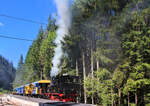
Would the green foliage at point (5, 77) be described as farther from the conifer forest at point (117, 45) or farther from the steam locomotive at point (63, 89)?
the conifer forest at point (117, 45)

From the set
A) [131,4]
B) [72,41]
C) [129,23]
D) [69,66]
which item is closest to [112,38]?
[129,23]

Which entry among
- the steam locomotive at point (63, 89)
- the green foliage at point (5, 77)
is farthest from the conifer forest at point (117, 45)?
the green foliage at point (5, 77)

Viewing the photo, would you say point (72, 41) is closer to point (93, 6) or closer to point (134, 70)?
point (93, 6)

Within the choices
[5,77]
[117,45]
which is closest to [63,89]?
[117,45]

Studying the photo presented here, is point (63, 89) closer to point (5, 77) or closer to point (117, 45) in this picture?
point (117, 45)

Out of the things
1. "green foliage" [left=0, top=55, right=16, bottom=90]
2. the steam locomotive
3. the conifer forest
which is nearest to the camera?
the conifer forest

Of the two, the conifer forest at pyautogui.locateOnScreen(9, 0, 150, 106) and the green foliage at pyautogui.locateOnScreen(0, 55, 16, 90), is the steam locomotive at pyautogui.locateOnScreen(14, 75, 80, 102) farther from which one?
the green foliage at pyautogui.locateOnScreen(0, 55, 16, 90)

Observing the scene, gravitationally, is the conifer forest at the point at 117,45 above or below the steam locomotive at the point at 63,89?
above

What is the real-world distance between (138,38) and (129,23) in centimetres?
200

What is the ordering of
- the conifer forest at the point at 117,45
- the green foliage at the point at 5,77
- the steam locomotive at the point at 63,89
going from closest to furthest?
1. the conifer forest at the point at 117,45
2. the steam locomotive at the point at 63,89
3. the green foliage at the point at 5,77

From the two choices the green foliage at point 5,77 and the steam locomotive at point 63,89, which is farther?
the green foliage at point 5,77

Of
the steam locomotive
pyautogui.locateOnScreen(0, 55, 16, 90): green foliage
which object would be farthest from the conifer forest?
pyautogui.locateOnScreen(0, 55, 16, 90): green foliage

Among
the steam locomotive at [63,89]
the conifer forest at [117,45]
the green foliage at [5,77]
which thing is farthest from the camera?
the green foliage at [5,77]

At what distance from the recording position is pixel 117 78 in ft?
48.0
